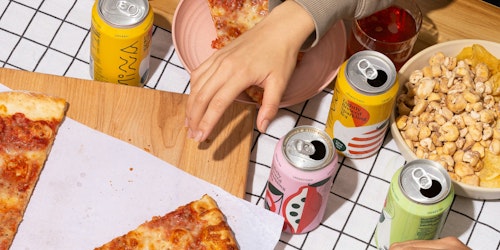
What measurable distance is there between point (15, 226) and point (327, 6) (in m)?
0.77

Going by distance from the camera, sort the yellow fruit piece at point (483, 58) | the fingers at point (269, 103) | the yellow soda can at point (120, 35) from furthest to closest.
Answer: the yellow fruit piece at point (483, 58) < the yellow soda can at point (120, 35) < the fingers at point (269, 103)

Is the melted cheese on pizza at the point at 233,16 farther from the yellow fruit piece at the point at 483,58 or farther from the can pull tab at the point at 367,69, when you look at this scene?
the yellow fruit piece at the point at 483,58

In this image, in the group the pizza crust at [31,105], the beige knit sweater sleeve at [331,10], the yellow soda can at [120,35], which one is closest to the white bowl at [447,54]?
the beige knit sweater sleeve at [331,10]

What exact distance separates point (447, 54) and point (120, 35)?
721mm

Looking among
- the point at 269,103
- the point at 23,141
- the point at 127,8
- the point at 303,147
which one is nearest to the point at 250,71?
the point at 269,103

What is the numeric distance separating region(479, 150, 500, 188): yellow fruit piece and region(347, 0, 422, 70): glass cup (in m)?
0.31

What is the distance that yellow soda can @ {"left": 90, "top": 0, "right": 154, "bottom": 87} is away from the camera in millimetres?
2184

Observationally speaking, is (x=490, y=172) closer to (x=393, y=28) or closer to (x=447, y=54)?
(x=447, y=54)

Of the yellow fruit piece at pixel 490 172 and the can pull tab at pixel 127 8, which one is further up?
the can pull tab at pixel 127 8

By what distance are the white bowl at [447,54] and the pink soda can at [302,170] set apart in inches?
8.5

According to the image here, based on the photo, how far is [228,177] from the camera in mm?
2217

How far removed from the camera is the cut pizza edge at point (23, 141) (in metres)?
2.15

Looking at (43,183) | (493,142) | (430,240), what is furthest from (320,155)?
(43,183)

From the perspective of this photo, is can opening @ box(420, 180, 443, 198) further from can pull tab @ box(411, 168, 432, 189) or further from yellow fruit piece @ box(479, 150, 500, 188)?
yellow fruit piece @ box(479, 150, 500, 188)
